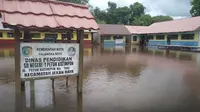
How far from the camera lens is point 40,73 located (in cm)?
537

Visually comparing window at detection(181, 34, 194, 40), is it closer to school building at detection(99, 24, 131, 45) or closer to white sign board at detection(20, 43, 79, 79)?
school building at detection(99, 24, 131, 45)

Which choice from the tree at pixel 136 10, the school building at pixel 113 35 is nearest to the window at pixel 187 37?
the school building at pixel 113 35

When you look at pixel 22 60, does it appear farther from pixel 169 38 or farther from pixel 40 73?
pixel 169 38

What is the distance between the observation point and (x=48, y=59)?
5434 mm

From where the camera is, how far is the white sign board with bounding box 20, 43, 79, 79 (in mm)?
5176

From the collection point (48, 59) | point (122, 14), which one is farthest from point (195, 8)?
point (48, 59)

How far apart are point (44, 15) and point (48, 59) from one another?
115cm

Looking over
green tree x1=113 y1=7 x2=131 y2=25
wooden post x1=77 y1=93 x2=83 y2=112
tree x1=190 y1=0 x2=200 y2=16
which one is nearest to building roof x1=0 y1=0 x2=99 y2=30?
wooden post x1=77 y1=93 x2=83 y2=112

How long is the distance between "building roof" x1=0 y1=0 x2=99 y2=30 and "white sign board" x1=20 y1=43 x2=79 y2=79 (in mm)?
674

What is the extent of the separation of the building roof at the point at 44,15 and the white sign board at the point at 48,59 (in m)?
0.67

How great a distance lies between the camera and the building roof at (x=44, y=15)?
183 inches

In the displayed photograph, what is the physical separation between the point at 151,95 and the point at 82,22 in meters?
3.05

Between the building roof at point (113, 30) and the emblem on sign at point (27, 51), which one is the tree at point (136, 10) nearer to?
the building roof at point (113, 30)

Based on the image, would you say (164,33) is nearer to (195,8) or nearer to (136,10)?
(195,8)
